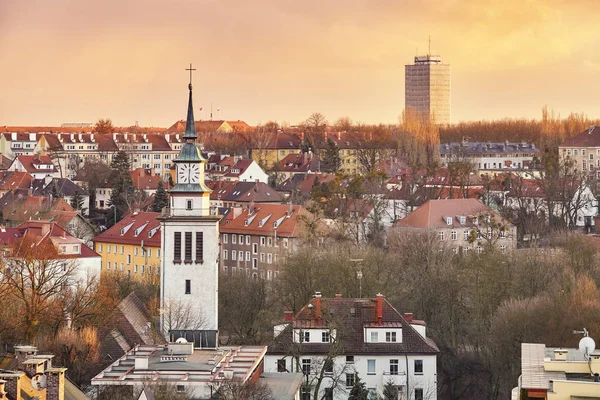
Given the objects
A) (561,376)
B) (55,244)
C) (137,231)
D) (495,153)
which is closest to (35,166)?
(495,153)

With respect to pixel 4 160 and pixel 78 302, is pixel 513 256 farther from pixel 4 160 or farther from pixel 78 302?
pixel 4 160

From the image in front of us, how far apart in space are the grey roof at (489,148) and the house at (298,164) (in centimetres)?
1984

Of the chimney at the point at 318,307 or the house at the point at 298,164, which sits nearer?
the chimney at the point at 318,307

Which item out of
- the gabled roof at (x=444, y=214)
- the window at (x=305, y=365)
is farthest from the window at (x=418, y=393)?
the gabled roof at (x=444, y=214)

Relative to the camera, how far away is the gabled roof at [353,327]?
46.7 metres

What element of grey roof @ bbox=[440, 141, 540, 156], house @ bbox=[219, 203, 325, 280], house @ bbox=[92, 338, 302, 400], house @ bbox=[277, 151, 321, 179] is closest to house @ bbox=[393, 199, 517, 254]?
house @ bbox=[219, 203, 325, 280]

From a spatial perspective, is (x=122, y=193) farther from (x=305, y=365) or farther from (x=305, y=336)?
(x=305, y=365)

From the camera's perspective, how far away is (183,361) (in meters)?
38.6

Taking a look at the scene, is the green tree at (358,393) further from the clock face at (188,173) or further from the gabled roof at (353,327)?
the clock face at (188,173)

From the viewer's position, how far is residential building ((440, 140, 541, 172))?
15212cm

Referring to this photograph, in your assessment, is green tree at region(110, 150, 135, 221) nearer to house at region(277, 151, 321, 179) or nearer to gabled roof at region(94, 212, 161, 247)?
gabled roof at region(94, 212, 161, 247)

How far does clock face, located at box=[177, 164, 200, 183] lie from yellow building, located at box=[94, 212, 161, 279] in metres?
29.9

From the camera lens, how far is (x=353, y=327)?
47.8 metres

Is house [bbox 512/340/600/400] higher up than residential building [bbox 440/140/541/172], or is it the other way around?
residential building [bbox 440/140/541/172]
